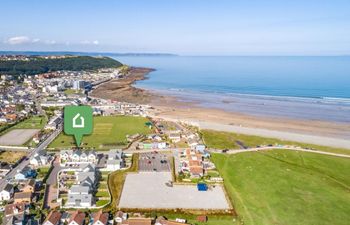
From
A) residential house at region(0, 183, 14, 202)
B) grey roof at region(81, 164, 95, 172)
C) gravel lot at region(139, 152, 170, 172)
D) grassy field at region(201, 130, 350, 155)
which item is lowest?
residential house at region(0, 183, 14, 202)

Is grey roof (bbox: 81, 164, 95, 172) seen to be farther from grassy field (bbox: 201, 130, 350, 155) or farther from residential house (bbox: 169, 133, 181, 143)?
grassy field (bbox: 201, 130, 350, 155)

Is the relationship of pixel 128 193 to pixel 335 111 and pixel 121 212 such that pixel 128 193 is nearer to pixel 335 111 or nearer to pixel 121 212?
pixel 121 212

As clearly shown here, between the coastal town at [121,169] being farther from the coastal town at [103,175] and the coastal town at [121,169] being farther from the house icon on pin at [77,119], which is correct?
the house icon on pin at [77,119]

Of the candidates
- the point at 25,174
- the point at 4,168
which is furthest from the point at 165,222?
the point at 4,168

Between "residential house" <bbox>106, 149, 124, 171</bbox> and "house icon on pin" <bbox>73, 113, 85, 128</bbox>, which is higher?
"house icon on pin" <bbox>73, 113, 85, 128</bbox>

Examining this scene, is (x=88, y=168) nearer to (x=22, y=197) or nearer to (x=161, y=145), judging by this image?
(x=22, y=197)

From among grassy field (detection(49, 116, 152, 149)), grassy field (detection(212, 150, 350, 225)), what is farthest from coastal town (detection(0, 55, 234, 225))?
grassy field (detection(212, 150, 350, 225))

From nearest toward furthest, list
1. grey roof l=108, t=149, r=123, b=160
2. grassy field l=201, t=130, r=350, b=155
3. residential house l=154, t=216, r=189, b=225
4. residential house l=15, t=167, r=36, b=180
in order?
residential house l=154, t=216, r=189, b=225
residential house l=15, t=167, r=36, b=180
grey roof l=108, t=149, r=123, b=160
grassy field l=201, t=130, r=350, b=155
